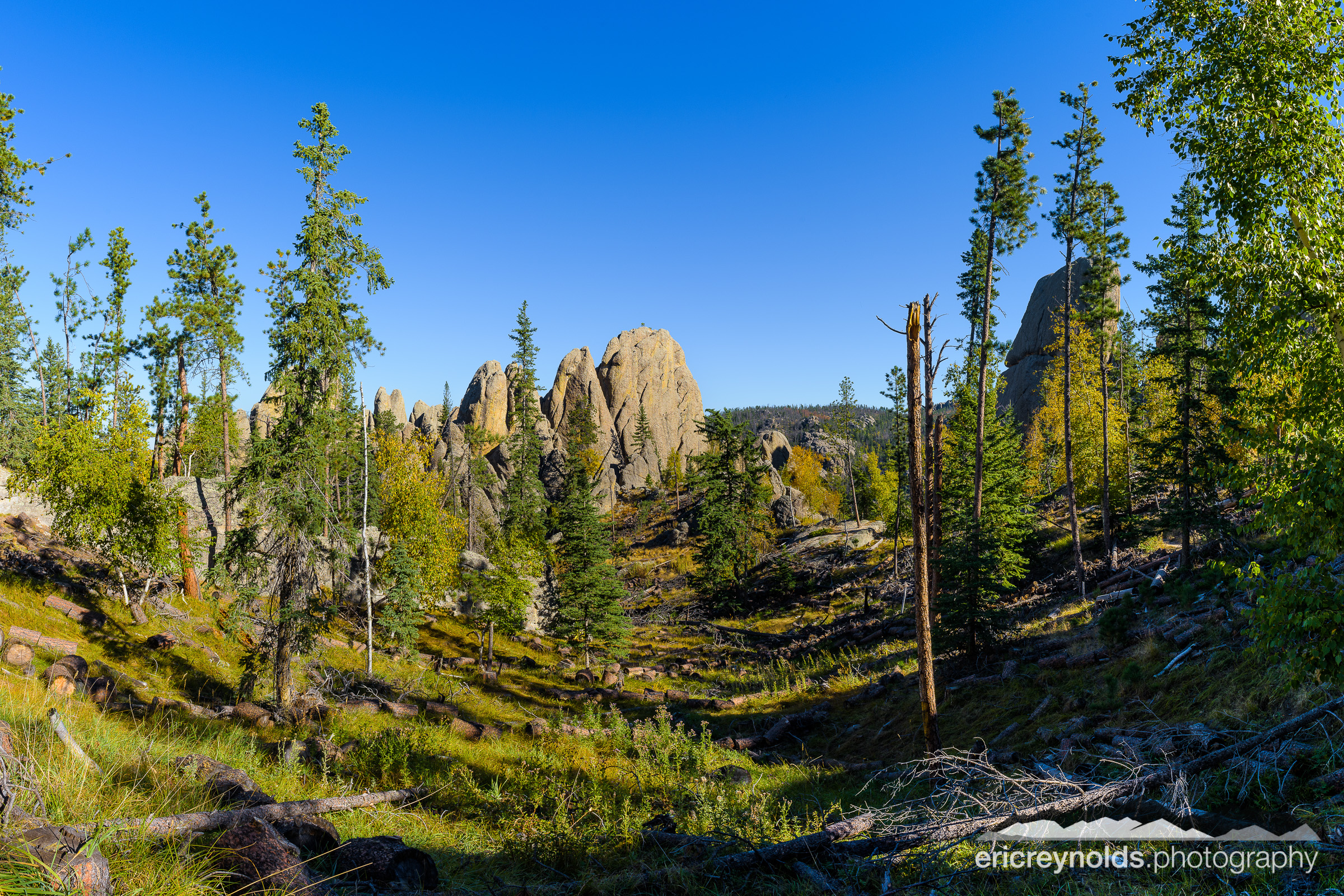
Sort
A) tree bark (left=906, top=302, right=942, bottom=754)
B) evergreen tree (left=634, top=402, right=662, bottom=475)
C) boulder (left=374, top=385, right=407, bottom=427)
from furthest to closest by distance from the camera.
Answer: boulder (left=374, top=385, right=407, bottom=427)
evergreen tree (left=634, top=402, right=662, bottom=475)
tree bark (left=906, top=302, right=942, bottom=754)

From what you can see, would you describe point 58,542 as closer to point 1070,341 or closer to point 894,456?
point 894,456

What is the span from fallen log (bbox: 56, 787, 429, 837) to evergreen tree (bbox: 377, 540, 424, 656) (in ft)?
45.3

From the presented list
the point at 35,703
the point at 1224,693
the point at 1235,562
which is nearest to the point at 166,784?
the point at 35,703

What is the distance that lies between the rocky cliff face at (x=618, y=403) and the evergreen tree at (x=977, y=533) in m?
66.9

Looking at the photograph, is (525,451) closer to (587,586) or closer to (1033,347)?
(587,586)

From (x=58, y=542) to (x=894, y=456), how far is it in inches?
1661

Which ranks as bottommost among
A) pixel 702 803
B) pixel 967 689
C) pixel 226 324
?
pixel 967 689

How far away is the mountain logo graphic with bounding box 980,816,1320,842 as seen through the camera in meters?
5.81

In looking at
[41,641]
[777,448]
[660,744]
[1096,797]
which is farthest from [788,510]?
[1096,797]

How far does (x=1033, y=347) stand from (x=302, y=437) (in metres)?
63.9

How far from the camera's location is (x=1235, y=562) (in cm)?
1691

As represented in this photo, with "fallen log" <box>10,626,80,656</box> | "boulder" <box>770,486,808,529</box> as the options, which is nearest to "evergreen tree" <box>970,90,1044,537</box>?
"fallen log" <box>10,626,80,656</box>

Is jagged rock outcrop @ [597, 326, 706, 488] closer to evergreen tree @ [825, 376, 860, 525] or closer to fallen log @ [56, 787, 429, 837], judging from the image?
evergreen tree @ [825, 376, 860, 525]

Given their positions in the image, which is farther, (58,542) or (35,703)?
(58,542)
